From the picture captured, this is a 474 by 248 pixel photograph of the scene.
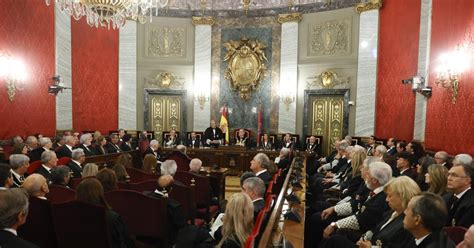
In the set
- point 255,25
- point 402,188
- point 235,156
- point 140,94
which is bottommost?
point 235,156

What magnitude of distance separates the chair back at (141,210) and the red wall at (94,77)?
30.0 ft

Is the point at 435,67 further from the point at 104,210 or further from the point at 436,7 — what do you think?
the point at 104,210

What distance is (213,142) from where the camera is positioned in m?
12.1

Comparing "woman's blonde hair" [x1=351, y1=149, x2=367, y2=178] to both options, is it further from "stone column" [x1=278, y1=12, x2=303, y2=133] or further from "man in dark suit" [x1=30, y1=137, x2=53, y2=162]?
"stone column" [x1=278, y1=12, x2=303, y2=133]

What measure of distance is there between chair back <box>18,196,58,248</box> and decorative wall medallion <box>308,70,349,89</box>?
36.9 feet

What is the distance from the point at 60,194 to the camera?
414cm

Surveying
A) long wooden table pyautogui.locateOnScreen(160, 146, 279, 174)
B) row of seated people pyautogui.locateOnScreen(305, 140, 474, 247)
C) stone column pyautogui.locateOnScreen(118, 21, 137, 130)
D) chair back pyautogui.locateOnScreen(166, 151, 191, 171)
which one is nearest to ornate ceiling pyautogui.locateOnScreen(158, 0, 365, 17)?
stone column pyautogui.locateOnScreen(118, 21, 137, 130)

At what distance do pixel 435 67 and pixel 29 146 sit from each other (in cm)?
865

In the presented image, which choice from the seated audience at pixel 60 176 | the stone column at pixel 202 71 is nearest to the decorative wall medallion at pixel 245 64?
the stone column at pixel 202 71

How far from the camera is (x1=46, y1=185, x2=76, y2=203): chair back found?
4102mm

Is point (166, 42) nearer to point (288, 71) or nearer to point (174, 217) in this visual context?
point (288, 71)

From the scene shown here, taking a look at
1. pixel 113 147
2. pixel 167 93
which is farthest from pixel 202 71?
pixel 113 147

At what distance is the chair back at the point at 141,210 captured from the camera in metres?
3.83

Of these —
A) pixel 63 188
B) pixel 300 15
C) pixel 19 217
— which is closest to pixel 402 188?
pixel 19 217
